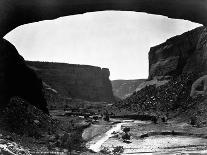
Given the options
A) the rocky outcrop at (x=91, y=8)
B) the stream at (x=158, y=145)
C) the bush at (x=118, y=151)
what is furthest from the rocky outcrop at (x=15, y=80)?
the bush at (x=118, y=151)

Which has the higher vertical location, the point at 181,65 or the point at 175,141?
the point at 181,65

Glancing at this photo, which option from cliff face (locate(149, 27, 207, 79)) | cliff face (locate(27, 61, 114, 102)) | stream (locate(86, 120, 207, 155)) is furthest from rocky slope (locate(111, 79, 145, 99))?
stream (locate(86, 120, 207, 155))

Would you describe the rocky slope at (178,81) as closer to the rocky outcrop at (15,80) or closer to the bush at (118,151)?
the bush at (118,151)

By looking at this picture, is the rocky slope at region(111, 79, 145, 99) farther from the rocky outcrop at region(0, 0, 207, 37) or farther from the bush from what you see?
the rocky outcrop at region(0, 0, 207, 37)

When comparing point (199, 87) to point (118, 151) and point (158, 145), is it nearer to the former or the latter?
point (158, 145)

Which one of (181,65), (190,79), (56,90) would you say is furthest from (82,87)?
(190,79)

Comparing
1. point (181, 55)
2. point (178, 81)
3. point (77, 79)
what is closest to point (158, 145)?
point (178, 81)

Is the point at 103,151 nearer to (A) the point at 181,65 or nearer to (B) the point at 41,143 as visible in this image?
(B) the point at 41,143
